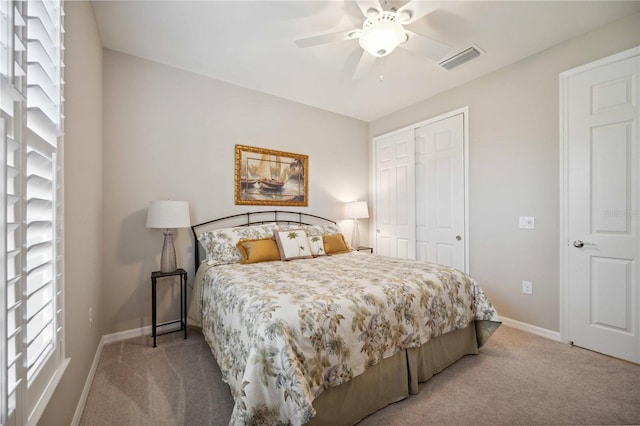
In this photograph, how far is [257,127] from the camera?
3.49 metres

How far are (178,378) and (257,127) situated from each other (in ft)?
9.07

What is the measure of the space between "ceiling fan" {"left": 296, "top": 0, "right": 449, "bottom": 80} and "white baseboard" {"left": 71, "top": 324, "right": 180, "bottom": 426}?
2765 mm

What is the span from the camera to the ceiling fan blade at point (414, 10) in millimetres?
1760

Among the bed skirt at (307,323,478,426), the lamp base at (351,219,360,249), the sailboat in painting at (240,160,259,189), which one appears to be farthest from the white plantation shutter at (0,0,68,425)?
→ the lamp base at (351,219,360,249)

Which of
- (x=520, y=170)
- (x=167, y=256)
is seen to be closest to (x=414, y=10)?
(x=520, y=170)

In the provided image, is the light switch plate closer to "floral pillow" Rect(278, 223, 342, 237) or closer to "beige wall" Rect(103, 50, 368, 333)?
"floral pillow" Rect(278, 223, 342, 237)

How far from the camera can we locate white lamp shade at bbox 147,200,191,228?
8.13 feet

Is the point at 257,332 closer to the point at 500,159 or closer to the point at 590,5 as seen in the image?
the point at 500,159

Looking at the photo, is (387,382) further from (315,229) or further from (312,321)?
(315,229)

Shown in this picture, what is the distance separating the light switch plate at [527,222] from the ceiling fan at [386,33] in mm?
1874

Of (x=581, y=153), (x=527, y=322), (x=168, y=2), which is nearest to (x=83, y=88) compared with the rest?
(x=168, y=2)

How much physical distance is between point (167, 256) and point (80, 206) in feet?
3.36

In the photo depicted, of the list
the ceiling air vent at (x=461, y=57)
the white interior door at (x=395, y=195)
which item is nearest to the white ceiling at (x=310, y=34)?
the ceiling air vent at (x=461, y=57)

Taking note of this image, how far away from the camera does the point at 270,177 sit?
3.59 metres
